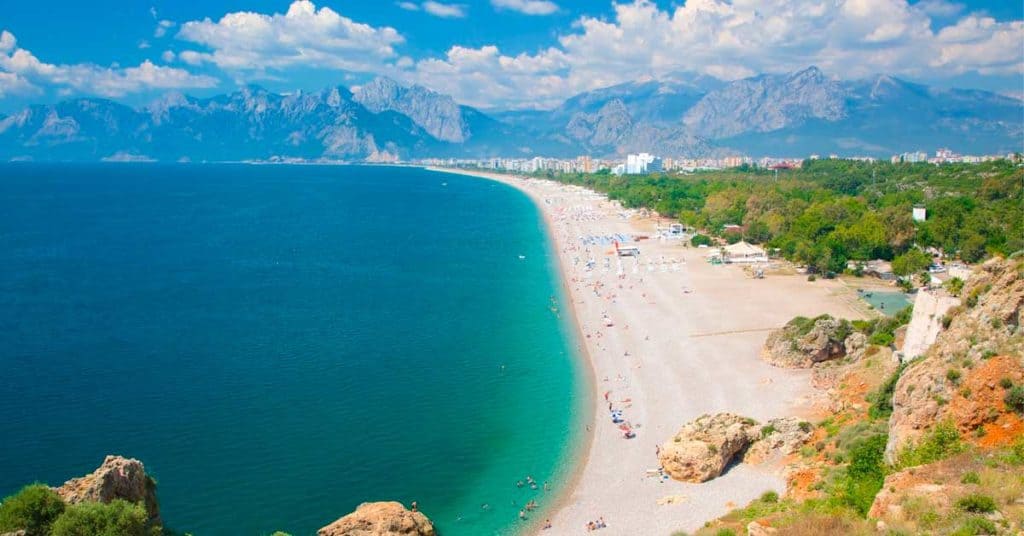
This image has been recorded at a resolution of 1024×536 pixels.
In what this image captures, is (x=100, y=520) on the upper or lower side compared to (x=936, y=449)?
lower

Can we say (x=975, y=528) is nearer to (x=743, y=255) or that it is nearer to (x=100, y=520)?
(x=100, y=520)

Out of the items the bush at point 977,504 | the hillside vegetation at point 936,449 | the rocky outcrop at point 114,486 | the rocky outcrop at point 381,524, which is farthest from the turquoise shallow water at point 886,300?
the rocky outcrop at point 114,486

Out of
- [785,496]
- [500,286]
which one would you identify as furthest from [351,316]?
[785,496]

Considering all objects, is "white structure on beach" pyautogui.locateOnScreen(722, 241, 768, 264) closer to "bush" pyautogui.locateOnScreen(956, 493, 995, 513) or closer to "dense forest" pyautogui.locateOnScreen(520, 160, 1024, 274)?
"dense forest" pyautogui.locateOnScreen(520, 160, 1024, 274)

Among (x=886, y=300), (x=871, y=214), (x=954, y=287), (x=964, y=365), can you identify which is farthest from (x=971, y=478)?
(x=871, y=214)

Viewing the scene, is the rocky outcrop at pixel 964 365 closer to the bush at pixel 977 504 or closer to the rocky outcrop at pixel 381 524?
the bush at pixel 977 504

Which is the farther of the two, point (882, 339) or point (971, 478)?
point (882, 339)
